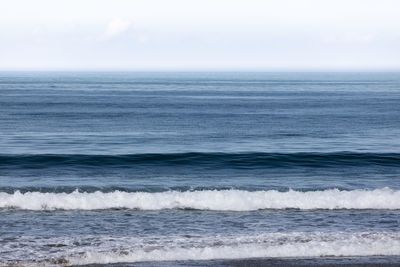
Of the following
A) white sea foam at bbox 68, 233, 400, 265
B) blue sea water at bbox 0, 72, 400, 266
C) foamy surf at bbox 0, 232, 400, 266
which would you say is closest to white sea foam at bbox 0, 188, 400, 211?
blue sea water at bbox 0, 72, 400, 266

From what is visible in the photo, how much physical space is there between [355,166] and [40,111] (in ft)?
136

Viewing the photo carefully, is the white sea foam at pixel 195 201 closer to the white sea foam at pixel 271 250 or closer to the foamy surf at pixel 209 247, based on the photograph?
the foamy surf at pixel 209 247

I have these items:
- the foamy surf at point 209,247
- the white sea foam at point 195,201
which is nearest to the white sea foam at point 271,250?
the foamy surf at point 209,247

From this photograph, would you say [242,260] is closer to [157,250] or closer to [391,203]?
[157,250]

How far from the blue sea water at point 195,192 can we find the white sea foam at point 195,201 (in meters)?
0.03

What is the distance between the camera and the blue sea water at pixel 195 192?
Answer: 659 inches

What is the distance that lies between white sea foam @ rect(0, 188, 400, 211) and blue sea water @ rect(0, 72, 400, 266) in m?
0.03

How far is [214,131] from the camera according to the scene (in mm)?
48562

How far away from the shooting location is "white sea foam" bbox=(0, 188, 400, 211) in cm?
2242

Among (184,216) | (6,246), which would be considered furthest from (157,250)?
(184,216)

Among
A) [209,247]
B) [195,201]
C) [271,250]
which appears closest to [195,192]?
[195,201]

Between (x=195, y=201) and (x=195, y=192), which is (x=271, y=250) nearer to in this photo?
(x=195, y=201)

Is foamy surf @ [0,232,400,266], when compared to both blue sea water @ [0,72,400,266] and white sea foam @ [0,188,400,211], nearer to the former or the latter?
blue sea water @ [0,72,400,266]

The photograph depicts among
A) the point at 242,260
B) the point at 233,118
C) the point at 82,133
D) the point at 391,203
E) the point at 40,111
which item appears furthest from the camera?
the point at 40,111
